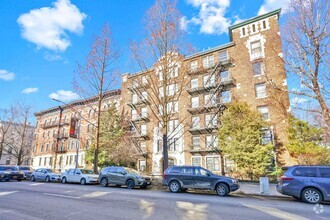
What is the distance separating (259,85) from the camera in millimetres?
24156

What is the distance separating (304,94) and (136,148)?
69.4 feet

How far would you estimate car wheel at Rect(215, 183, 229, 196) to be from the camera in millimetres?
11945

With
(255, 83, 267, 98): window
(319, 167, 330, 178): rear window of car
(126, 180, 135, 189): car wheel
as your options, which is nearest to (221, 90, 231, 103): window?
(255, 83, 267, 98): window

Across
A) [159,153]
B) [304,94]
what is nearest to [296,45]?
[304,94]

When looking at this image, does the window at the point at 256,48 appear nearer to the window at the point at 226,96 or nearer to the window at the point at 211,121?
the window at the point at 226,96

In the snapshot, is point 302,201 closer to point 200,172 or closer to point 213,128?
point 200,172

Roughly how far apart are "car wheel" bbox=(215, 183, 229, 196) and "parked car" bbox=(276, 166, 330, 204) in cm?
276

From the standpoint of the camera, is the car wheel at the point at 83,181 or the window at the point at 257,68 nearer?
the car wheel at the point at 83,181

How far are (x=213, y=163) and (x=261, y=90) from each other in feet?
32.8

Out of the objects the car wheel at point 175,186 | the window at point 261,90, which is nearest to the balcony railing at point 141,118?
the window at point 261,90

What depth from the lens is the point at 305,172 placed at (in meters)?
10.4

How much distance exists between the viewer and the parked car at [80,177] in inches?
721

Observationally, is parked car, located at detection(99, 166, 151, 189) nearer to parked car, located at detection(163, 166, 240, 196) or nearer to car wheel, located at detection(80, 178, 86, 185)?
parked car, located at detection(163, 166, 240, 196)

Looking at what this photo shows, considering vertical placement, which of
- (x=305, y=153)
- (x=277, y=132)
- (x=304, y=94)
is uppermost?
(x=304, y=94)
